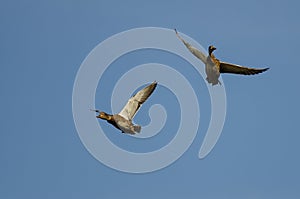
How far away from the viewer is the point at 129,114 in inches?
2052

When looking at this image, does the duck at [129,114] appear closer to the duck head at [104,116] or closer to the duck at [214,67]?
Result: the duck head at [104,116]

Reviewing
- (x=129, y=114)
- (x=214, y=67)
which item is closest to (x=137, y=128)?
(x=129, y=114)

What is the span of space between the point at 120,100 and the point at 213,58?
4562mm

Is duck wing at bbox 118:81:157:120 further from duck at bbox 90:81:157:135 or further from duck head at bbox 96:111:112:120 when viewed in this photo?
duck head at bbox 96:111:112:120

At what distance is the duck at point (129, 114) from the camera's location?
5131cm

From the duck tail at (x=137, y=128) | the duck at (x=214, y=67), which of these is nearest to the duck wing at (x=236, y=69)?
the duck at (x=214, y=67)

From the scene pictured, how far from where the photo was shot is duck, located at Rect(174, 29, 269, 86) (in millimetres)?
50250

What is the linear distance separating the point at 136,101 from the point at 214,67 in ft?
13.2

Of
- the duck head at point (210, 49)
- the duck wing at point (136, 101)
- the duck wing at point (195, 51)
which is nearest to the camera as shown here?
the duck wing at point (195, 51)

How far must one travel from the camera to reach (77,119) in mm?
50969

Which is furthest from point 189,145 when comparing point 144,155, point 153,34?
point 153,34

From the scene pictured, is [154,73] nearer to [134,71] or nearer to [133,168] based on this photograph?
[134,71]

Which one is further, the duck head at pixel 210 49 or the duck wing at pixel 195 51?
the duck head at pixel 210 49

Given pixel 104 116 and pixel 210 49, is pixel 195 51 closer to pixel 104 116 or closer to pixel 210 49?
pixel 210 49
